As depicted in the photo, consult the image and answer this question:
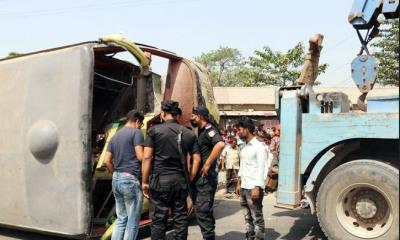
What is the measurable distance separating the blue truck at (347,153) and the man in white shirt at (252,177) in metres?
0.29

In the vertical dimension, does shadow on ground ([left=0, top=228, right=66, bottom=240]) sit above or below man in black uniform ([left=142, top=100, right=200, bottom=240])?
below

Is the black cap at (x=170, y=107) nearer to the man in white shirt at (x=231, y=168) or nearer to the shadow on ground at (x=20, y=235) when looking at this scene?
the shadow on ground at (x=20, y=235)

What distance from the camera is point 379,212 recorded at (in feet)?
15.9

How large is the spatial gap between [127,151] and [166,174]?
0.56 m

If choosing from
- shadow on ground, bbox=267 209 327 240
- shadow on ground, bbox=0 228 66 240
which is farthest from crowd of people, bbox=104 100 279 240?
shadow on ground, bbox=0 228 66 240

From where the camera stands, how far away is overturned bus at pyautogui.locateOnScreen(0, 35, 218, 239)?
5340 millimetres

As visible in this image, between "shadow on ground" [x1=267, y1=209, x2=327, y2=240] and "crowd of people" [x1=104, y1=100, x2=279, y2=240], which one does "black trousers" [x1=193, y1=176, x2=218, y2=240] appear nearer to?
"crowd of people" [x1=104, y1=100, x2=279, y2=240]

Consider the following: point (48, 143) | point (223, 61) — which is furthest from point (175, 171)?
point (223, 61)

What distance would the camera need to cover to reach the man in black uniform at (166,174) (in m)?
4.88

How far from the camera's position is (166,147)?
4887 mm

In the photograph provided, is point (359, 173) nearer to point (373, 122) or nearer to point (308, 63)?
point (373, 122)

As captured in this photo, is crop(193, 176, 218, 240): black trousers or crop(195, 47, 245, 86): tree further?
crop(195, 47, 245, 86): tree

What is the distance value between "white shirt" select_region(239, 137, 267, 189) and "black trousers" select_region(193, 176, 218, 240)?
37 centimetres

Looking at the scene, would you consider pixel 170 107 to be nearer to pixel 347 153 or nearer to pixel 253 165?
pixel 253 165
